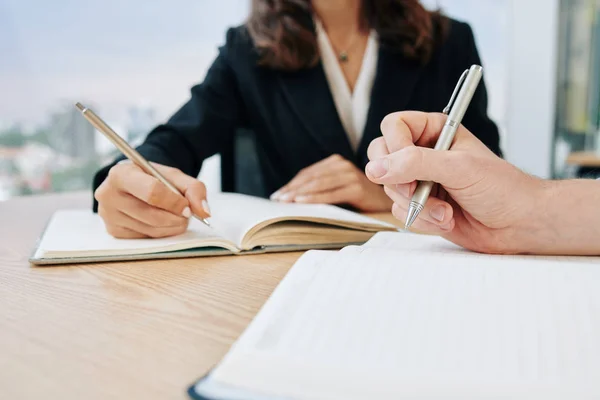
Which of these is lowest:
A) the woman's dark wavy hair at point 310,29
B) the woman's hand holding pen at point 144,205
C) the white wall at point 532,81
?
the white wall at point 532,81

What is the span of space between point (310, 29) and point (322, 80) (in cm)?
14

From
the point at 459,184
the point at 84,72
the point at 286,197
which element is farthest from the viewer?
the point at 84,72

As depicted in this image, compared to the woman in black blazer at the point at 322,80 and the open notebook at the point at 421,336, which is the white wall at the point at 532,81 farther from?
the open notebook at the point at 421,336

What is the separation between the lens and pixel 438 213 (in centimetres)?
56

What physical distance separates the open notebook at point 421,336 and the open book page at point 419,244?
0.38 ft

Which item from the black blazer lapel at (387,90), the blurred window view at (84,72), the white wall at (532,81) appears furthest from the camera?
the white wall at (532,81)

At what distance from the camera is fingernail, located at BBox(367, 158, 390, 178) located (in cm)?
51

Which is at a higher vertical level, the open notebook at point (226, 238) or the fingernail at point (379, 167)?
the fingernail at point (379, 167)

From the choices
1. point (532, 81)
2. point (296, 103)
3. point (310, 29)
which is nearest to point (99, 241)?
point (296, 103)

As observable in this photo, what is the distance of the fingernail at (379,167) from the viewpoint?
1.69ft

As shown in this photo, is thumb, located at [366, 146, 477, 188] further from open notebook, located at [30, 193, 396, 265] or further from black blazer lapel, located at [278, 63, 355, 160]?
black blazer lapel, located at [278, 63, 355, 160]

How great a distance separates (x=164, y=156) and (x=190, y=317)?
591 millimetres

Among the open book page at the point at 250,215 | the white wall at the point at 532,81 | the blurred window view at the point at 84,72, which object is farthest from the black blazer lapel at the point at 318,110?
the white wall at the point at 532,81

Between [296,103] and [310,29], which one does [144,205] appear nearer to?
[296,103]
